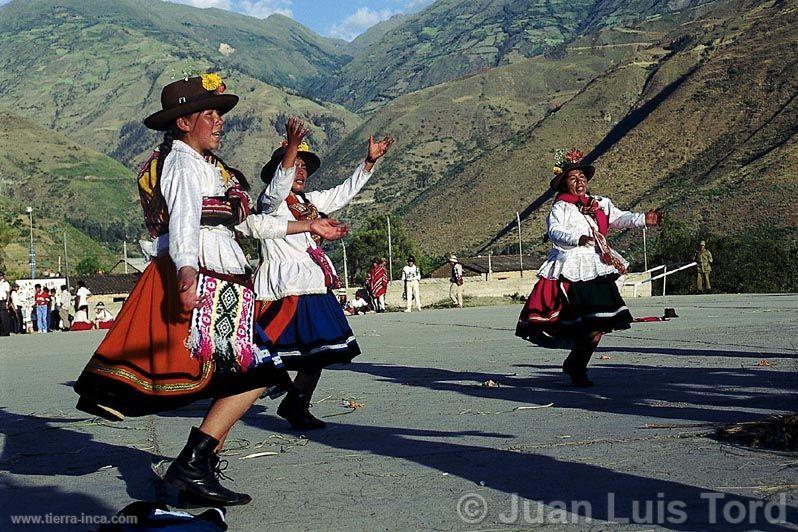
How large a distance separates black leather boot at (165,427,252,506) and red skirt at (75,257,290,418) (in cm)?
24

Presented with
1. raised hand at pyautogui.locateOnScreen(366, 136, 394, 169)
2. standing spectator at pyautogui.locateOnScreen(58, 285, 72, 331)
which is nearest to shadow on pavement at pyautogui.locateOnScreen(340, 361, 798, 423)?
raised hand at pyautogui.locateOnScreen(366, 136, 394, 169)

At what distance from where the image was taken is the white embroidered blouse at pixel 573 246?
943 cm

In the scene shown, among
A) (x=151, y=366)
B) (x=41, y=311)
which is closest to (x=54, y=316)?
(x=41, y=311)

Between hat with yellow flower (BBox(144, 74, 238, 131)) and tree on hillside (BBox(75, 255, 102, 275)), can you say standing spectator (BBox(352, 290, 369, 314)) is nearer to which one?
hat with yellow flower (BBox(144, 74, 238, 131))

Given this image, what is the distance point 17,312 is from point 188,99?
30583 mm

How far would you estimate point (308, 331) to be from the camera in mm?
7457

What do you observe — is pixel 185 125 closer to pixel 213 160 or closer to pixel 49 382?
pixel 213 160

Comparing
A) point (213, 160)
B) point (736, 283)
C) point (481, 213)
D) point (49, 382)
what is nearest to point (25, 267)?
point (481, 213)

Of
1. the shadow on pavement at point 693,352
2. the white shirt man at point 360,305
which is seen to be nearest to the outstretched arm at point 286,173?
the shadow on pavement at point 693,352

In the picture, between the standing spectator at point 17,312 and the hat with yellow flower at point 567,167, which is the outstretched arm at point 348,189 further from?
the standing spectator at point 17,312

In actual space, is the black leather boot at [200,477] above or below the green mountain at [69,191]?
below

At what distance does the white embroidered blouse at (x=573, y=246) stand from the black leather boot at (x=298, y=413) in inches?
115

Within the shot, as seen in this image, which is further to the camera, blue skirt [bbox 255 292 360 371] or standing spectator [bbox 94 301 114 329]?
standing spectator [bbox 94 301 114 329]

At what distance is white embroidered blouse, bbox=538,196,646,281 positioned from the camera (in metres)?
9.43
